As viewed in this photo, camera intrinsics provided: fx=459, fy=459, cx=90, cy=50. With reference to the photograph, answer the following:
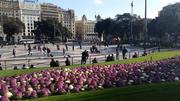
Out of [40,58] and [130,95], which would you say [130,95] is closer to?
[130,95]

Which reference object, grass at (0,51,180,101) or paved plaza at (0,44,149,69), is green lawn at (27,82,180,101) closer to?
grass at (0,51,180,101)

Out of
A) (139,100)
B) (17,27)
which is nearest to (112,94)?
(139,100)

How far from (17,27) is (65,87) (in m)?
176

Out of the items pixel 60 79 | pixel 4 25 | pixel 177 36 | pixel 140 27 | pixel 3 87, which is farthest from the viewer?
pixel 4 25

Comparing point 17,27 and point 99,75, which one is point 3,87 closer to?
point 99,75

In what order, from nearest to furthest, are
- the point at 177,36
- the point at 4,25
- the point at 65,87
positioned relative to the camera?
1. the point at 65,87
2. the point at 177,36
3. the point at 4,25

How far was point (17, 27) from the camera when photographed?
187m

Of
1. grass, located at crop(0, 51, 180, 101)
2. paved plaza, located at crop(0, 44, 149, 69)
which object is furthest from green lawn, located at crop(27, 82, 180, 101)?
paved plaza, located at crop(0, 44, 149, 69)

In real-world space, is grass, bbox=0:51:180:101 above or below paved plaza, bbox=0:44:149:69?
above

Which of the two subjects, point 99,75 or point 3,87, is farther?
point 99,75

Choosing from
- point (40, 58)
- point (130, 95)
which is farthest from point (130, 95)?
point (40, 58)

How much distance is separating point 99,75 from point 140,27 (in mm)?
153407

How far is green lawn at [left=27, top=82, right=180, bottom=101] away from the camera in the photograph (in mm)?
12062

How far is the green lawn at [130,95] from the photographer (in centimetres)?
1206
